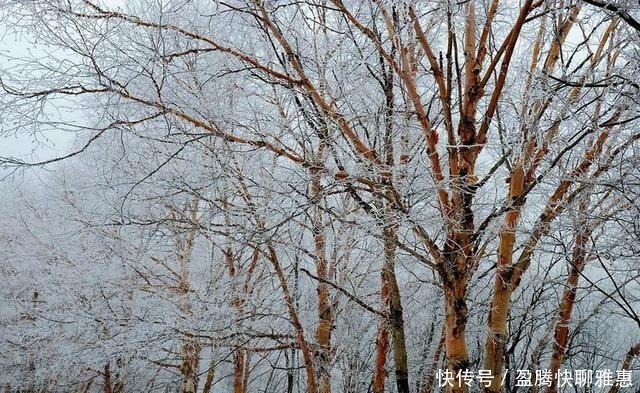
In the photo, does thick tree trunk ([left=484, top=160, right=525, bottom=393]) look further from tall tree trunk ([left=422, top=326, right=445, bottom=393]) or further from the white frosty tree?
tall tree trunk ([left=422, top=326, right=445, bottom=393])

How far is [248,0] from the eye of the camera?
318 cm

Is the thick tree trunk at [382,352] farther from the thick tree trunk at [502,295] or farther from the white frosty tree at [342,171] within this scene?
the thick tree trunk at [502,295]

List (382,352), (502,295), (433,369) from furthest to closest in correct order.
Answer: (433,369)
(382,352)
(502,295)

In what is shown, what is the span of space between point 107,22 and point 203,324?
3132 mm

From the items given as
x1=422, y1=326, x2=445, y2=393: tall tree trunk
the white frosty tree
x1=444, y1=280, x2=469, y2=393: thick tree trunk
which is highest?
the white frosty tree

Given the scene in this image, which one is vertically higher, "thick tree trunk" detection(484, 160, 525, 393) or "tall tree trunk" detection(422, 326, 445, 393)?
"thick tree trunk" detection(484, 160, 525, 393)

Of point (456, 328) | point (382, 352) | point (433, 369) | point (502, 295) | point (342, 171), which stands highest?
point (342, 171)

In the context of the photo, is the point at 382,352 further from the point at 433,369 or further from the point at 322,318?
the point at 433,369

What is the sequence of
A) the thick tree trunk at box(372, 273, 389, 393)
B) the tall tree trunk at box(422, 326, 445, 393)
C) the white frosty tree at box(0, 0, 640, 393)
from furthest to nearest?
the tall tree trunk at box(422, 326, 445, 393)
the thick tree trunk at box(372, 273, 389, 393)
the white frosty tree at box(0, 0, 640, 393)

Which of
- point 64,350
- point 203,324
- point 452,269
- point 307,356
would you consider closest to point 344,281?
point 307,356

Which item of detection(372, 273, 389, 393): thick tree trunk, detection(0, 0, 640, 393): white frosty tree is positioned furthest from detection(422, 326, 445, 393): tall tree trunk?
detection(372, 273, 389, 393): thick tree trunk

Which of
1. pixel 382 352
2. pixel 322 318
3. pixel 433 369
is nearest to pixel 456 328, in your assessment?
pixel 382 352

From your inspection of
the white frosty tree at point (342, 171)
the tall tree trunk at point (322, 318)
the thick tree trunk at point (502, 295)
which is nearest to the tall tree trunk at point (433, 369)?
the white frosty tree at point (342, 171)

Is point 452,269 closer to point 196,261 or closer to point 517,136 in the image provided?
point 517,136
